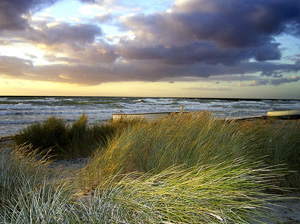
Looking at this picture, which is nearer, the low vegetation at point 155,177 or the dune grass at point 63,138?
the low vegetation at point 155,177

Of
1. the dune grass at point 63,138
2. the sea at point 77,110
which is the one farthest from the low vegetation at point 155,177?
the sea at point 77,110

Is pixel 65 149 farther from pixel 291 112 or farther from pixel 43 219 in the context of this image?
pixel 291 112

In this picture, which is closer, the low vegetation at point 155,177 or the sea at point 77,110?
the low vegetation at point 155,177

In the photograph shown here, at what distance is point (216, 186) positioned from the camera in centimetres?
221

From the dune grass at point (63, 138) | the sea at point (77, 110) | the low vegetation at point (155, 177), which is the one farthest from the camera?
the sea at point (77, 110)

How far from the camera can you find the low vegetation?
2098 millimetres

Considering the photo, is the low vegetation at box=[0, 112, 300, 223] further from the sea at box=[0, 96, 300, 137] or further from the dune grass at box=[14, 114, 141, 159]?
the sea at box=[0, 96, 300, 137]

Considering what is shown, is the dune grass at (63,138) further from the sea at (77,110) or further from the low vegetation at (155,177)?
the sea at (77,110)

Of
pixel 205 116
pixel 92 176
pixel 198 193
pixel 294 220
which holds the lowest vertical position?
pixel 294 220

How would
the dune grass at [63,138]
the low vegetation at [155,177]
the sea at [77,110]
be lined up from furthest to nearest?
the sea at [77,110] → the dune grass at [63,138] → the low vegetation at [155,177]

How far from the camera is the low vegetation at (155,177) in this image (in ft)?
6.88

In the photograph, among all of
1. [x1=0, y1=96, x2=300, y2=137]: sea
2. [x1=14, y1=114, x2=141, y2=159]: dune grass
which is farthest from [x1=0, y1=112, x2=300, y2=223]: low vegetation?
[x1=0, y1=96, x2=300, y2=137]: sea

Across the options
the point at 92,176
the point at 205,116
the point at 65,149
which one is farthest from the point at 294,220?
the point at 65,149

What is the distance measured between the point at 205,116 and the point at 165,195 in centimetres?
350
